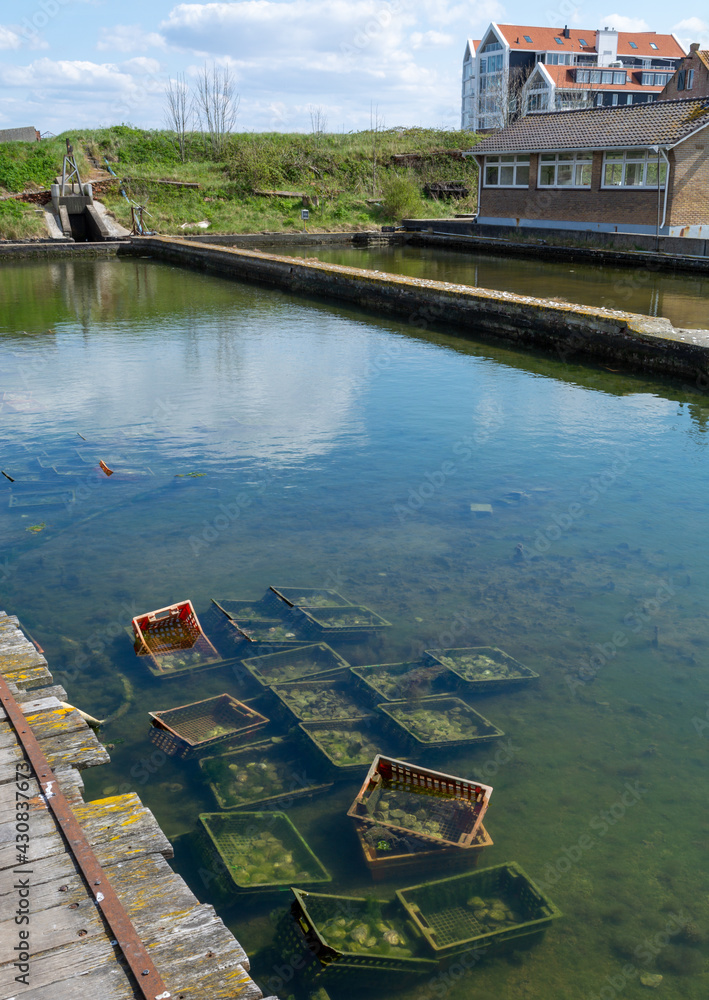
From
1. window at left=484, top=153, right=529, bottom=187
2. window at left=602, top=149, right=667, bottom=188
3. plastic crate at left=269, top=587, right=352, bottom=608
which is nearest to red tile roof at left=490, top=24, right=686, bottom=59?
window at left=484, top=153, right=529, bottom=187

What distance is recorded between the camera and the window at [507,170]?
29438 millimetres

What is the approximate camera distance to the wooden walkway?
6.66ft

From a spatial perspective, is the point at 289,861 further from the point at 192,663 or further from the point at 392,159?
the point at 392,159

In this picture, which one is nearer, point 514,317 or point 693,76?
point 514,317

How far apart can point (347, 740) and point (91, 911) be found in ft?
5.83

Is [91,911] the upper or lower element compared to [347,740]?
upper

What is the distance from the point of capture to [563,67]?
58.1 m

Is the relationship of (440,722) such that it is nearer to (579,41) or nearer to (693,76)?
(693,76)

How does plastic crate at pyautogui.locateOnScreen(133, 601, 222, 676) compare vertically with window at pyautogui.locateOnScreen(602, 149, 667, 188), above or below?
below

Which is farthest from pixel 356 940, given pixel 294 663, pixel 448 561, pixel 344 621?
pixel 448 561

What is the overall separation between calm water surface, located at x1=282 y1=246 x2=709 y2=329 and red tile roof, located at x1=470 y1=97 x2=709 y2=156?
4330 millimetres

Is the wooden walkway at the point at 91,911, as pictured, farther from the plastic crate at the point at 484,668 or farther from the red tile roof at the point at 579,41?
the red tile roof at the point at 579,41

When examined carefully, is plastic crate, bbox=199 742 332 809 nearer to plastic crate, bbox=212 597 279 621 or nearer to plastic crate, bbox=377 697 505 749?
plastic crate, bbox=377 697 505 749

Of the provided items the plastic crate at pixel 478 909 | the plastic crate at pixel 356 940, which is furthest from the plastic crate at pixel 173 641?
the plastic crate at pixel 478 909
